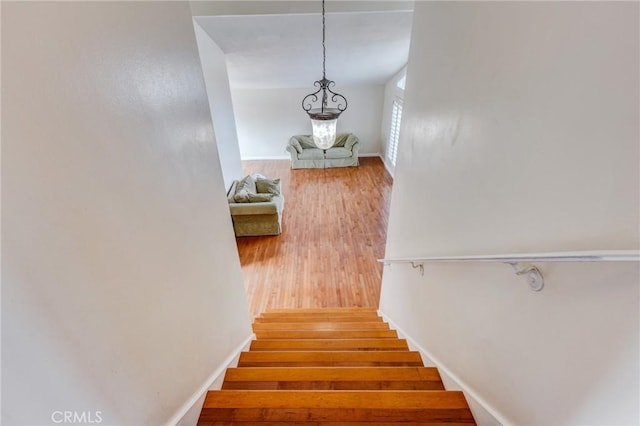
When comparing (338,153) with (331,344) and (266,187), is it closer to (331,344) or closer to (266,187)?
(266,187)

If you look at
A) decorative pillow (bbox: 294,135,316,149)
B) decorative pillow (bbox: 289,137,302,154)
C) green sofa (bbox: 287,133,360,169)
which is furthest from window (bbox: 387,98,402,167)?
decorative pillow (bbox: 289,137,302,154)

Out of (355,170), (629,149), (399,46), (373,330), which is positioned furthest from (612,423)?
(355,170)

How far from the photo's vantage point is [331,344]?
2.09m

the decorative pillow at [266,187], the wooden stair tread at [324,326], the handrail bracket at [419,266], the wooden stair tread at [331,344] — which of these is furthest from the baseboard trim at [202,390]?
the decorative pillow at [266,187]

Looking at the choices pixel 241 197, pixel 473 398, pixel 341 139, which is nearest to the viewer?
pixel 473 398

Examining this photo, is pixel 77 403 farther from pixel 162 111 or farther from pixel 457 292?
pixel 457 292

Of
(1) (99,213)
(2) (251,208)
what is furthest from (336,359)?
(2) (251,208)

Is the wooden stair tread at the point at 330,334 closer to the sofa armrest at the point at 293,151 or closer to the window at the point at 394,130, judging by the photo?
the window at the point at 394,130

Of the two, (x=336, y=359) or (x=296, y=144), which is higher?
(x=336, y=359)

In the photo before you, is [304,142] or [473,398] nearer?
[473,398]

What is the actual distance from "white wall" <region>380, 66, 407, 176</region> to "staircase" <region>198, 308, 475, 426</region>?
5.91 metres

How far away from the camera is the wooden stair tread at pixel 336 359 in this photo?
1774mm

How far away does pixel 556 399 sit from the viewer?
2.63 ft

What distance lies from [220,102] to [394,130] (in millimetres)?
4360
